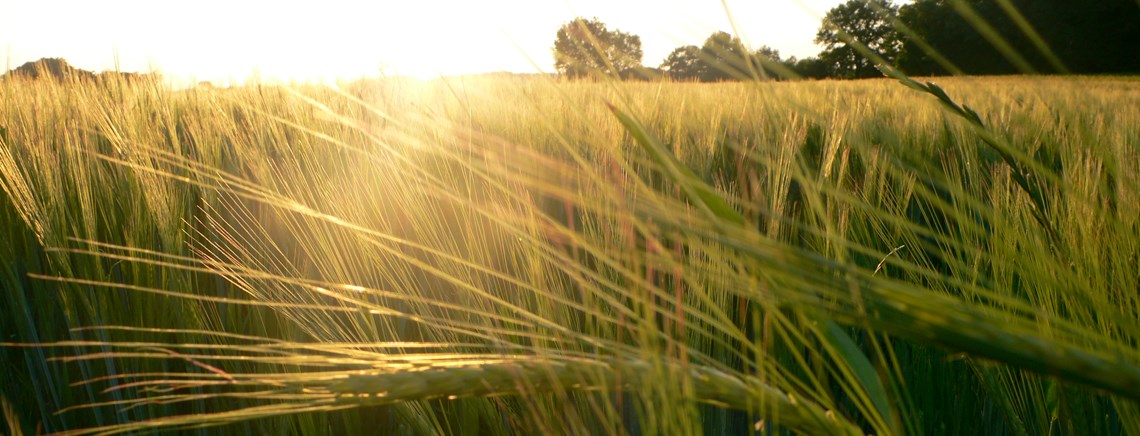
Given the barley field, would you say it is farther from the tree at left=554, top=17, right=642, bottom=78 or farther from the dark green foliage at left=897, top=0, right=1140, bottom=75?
the dark green foliage at left=897, top=0, right=1140, bottom=75

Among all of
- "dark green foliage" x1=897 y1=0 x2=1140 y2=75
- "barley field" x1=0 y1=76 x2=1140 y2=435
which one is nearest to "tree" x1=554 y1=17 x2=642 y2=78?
"barley field" x1=0 y1=76 x2=1140 y2=435

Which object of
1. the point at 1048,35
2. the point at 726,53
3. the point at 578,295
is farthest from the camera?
the point at 1048,35

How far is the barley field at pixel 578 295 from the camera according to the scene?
0.35 metres

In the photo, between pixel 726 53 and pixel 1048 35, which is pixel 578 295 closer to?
pixel 726 53

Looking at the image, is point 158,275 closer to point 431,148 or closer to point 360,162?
point 360,162

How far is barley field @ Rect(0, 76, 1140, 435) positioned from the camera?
35cm

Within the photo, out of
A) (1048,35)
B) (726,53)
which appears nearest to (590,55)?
(726,53)

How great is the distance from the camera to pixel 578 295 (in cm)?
95

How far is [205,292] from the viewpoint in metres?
1.14

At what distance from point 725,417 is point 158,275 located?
2.77 feet

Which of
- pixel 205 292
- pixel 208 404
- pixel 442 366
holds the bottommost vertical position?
pixel 208 404

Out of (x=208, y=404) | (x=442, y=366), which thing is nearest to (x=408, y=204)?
(x=208, y=404)

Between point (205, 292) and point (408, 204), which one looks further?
point (205, 292)

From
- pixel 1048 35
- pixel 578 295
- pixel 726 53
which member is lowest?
pixel 578 295
